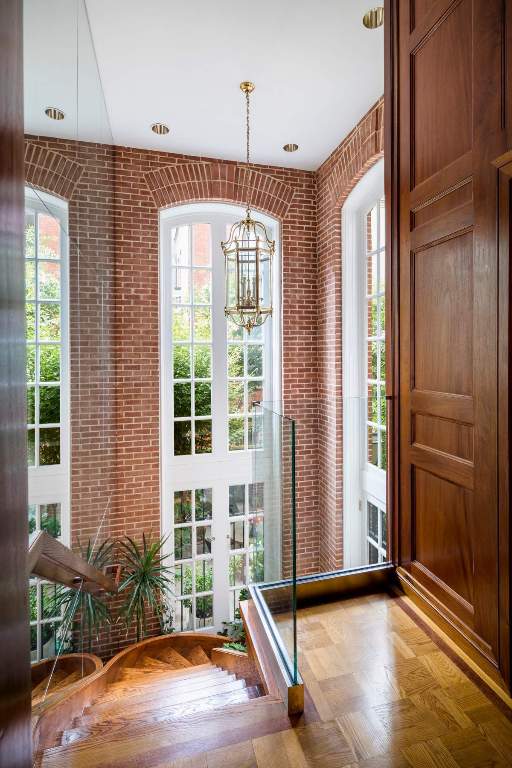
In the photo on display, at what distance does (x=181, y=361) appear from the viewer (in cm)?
421

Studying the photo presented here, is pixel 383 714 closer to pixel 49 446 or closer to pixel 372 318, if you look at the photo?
pixel 49 446

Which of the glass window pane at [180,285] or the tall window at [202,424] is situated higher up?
the glass window pane at [180,285]

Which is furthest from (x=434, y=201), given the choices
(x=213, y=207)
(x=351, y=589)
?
(x=213, y=207)

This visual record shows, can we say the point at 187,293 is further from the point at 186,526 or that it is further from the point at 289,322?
the point at 186,526

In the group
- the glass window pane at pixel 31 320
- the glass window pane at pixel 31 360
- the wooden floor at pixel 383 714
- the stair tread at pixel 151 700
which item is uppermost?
the glass window pane at pixel 31 320

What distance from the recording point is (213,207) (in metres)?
4.24

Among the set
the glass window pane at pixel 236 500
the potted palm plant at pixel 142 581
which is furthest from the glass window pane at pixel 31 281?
the glass window pane at pixel 236 500

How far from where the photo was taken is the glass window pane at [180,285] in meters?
4.21

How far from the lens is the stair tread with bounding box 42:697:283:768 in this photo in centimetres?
114

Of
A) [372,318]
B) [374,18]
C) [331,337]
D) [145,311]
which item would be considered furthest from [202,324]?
[374,18]

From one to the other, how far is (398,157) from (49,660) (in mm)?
2245

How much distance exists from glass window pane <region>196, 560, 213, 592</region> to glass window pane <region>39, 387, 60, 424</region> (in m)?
3.14

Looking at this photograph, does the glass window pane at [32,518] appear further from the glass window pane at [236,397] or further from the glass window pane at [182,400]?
the glass window pane at [236,397]

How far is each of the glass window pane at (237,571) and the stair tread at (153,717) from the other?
2173mm
